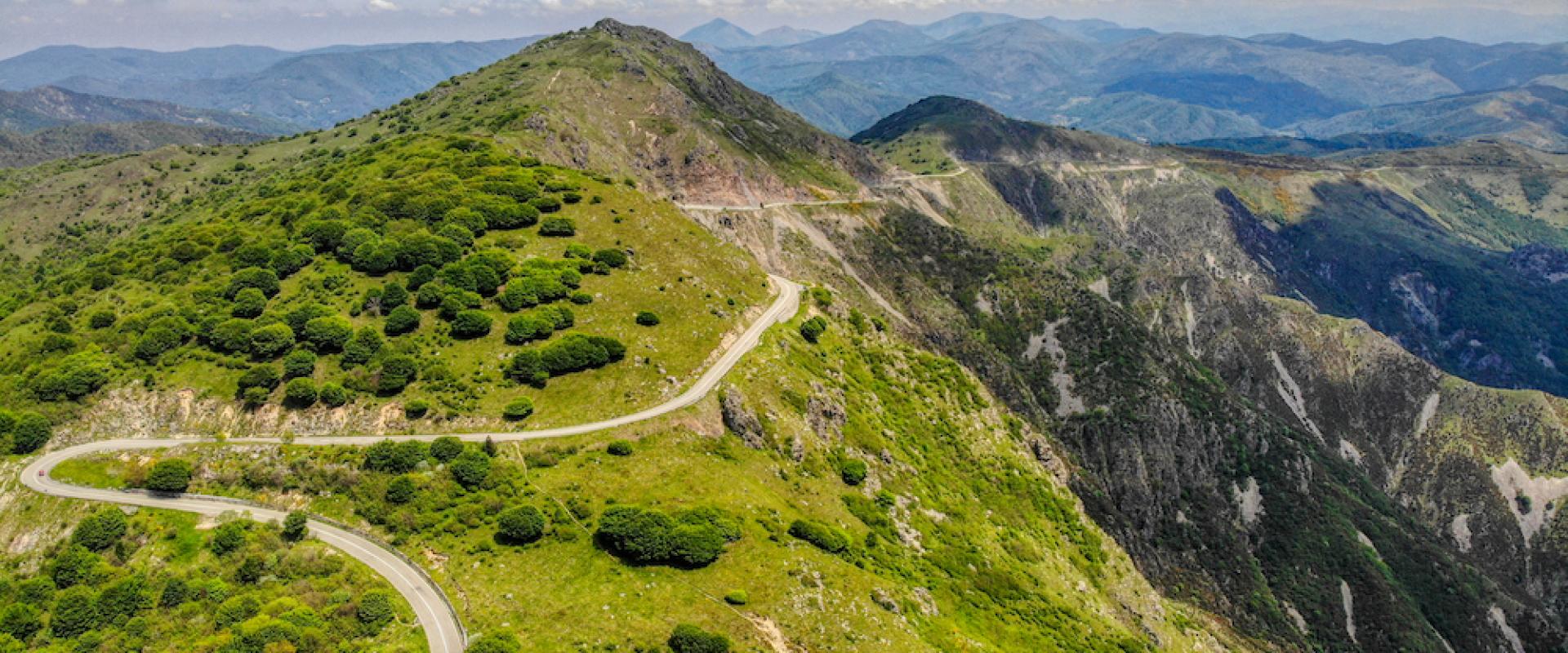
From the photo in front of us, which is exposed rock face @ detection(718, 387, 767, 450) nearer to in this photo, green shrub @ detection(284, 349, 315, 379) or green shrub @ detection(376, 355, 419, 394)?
green shrub @ detection(376, 355, 419, 394)

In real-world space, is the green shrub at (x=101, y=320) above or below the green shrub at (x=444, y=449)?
above

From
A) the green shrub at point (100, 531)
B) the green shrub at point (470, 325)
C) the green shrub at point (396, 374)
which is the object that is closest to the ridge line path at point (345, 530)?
the green shrub at point (100, 531)

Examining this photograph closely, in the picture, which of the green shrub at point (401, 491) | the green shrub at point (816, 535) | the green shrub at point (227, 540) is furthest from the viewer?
the green shrub at point (816, 535)

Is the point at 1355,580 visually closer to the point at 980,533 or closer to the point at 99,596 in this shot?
the point at 980,533

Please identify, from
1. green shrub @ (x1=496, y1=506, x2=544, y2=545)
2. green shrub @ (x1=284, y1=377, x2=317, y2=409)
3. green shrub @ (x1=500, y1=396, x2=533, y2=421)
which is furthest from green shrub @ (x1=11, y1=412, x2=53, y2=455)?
green shrub @ (x1=496, y1=506, x2=544, y2=545)

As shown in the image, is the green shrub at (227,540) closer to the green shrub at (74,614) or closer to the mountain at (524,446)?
the mountain at (524,446)

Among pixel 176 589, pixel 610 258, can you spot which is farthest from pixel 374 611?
pixel 610 258

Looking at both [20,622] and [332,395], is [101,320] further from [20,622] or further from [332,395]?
[20,622]

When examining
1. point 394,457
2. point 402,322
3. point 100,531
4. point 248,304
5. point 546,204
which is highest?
point 546,204
